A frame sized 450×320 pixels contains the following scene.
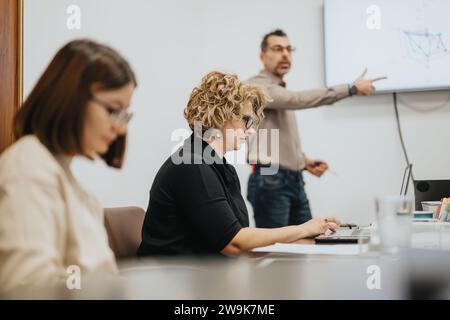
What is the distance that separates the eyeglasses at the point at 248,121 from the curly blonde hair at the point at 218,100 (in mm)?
21

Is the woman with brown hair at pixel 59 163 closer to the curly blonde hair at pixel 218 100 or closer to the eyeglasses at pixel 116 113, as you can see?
the eyeglasses at pixel 116 113

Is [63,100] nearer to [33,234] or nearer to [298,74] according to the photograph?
[33,234]

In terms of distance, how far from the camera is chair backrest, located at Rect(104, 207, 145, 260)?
1258mm

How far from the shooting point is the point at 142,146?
5.60ft

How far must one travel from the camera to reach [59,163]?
715 millimetres

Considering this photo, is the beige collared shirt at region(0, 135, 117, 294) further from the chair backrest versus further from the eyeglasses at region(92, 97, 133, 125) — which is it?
the chair backrest

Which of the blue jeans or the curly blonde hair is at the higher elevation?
the curly blonde hair

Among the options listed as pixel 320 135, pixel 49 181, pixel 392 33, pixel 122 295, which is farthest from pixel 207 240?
pixel 392 33

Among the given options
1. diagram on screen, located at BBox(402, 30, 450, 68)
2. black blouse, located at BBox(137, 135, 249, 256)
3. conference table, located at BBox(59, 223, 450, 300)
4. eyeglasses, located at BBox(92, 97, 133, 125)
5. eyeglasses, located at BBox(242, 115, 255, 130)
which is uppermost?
diagram on screen, located at BBox(402, 30, 450, 68)

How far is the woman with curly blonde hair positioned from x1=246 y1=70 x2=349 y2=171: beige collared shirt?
0.88 meters

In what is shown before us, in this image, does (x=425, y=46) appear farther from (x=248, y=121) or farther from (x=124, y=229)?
(x=124, y=229)

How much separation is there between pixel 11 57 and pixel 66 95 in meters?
0.74

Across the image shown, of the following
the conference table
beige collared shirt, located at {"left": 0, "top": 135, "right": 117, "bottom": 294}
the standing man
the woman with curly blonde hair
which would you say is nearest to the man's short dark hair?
the standing man

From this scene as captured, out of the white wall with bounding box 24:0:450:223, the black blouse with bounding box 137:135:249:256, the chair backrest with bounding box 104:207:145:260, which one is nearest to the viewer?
the black blouse with bounding box 137:135:249:256
